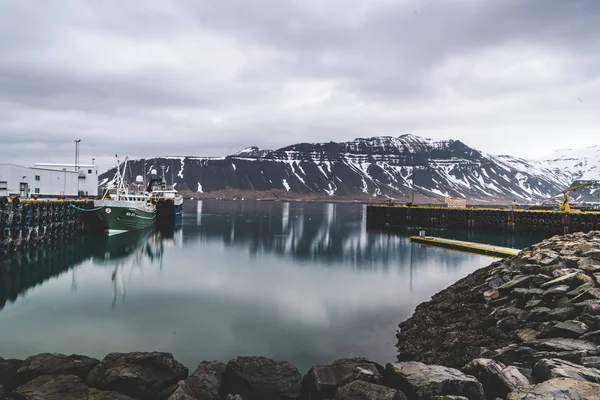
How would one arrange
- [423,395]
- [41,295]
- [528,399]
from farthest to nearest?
[41,295]
[423,395]
[528,399]

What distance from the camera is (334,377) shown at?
9969mm

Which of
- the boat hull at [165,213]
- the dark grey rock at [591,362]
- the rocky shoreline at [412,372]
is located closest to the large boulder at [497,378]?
the rocky shoreline at [412,372]

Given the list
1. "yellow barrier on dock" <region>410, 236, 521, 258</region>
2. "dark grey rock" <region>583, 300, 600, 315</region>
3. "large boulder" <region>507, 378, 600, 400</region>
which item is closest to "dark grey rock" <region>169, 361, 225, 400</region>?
"large boulder" <region>507, 378, 600, 400</region>

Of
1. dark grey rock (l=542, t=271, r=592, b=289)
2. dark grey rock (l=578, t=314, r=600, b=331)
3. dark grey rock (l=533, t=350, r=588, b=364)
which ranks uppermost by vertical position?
dark grey rock (l=542, t=271, r=592, b=289)

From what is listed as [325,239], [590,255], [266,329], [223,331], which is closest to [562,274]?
[590,255]

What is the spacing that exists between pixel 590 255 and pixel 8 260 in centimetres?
3956

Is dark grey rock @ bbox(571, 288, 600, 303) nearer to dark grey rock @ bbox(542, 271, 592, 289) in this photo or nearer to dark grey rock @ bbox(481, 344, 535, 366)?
dark grey rock @ bbox(542, 271, 592, 289)

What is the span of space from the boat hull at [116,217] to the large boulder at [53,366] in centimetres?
4893

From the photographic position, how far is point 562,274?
1636 cm

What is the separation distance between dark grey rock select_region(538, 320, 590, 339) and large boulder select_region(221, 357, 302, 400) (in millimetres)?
7267

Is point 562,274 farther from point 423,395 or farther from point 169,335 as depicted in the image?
point 169,335

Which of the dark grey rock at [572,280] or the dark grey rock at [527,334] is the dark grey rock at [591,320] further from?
the dark grey rock at [572,280]

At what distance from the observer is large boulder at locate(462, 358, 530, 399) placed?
28.1 ft

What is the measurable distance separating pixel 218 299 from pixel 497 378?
17.4m
